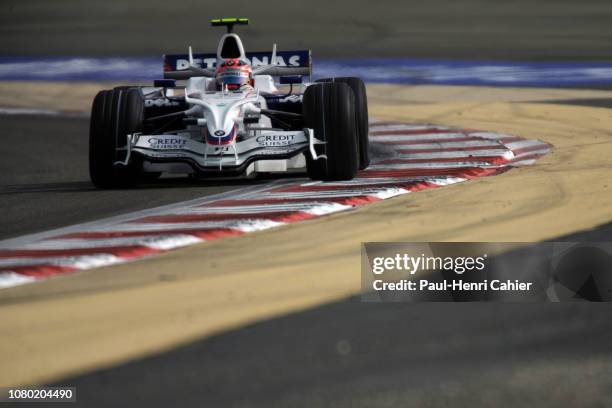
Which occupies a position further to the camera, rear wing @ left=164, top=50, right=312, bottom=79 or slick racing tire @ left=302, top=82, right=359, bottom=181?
rear wing @ left=164, top=50, right=312, bottom=79

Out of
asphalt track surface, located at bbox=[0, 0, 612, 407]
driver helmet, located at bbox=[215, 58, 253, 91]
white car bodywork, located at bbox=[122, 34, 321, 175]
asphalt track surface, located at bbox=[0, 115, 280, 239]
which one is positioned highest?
driver helmet, located at bbox=[215, 58, 253, 91]

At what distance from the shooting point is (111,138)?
11086 millimetres

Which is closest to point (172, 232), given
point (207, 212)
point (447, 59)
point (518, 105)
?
point (207, 212)

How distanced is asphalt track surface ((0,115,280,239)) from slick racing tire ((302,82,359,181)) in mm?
741

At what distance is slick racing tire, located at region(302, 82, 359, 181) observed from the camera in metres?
10.9

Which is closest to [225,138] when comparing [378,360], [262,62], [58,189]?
[58,189]

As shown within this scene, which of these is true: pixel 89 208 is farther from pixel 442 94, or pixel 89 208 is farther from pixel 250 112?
pixel 442 94

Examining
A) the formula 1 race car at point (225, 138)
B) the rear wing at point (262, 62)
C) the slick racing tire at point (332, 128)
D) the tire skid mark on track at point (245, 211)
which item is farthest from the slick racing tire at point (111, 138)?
the rear wing at point (262, 62)

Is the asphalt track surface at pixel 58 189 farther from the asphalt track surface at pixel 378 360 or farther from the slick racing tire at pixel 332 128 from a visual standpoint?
the slick racing tire at pixel 332 128

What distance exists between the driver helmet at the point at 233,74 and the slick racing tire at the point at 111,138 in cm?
134

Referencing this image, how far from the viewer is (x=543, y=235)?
308 inches

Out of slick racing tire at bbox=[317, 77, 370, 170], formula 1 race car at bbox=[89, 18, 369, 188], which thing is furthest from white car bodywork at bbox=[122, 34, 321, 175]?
slick racing tire at bbox=[317, 77, 370, 170]

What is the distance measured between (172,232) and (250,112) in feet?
11.4

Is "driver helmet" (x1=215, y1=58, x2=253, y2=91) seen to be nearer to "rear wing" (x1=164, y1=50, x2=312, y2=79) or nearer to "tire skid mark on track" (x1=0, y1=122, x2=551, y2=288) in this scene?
"rear wing" (x1=164, y1=50, x2=312, y2=79)
